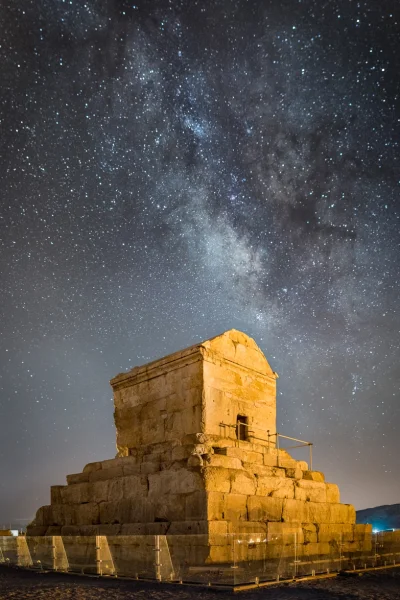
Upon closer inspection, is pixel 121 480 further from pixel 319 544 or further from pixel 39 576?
pixel 319 544

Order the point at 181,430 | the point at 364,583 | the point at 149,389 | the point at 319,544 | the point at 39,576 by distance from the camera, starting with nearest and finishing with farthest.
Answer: the point at 364,583, the point at 39,576, the point at 319,544, the point at 181,430, the point at 149,389

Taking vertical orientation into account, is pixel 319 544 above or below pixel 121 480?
below

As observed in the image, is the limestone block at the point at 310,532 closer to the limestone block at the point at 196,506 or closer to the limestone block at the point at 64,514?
the limestone block at the point at 196,506

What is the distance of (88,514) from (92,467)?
1.31 meters

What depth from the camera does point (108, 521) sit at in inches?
496

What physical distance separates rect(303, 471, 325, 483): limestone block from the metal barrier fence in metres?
2.70

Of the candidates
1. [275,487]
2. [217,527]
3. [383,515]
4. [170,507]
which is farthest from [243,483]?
[383,515]

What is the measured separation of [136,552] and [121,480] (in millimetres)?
2981

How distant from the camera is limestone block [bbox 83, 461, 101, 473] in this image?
548 inches

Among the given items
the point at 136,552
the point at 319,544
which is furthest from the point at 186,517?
the point at 319,544

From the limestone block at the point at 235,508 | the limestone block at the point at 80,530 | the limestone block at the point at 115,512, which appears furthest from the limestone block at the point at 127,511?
the limestone block at the point at 235,508

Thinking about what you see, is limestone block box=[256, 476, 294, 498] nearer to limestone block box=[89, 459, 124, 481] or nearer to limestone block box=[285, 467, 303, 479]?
limestone block box=[285, 467, 303, 479]

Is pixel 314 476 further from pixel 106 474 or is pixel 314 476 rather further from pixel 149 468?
pixel 106 474

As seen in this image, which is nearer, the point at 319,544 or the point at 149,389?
the point at 319,544
